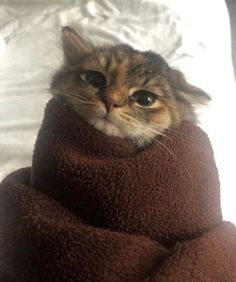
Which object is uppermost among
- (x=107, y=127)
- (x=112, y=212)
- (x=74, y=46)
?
(x=74, y=46)

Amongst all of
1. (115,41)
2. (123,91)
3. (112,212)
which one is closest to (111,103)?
→ (123,91)

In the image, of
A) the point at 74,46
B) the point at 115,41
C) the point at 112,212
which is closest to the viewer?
the point at 112,212

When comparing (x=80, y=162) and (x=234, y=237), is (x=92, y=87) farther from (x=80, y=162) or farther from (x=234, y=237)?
(x=234, y=237)

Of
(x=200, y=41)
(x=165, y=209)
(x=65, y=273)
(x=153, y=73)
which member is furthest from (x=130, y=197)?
(x=200, y=41)

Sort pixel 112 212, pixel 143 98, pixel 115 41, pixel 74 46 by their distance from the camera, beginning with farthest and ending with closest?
pixel 115 41
pixel 74 46
pixel 143 98
pixel 112 212

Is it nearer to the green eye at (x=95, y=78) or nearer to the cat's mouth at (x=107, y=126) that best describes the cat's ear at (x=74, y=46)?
the green eye at (x=95, y=78)

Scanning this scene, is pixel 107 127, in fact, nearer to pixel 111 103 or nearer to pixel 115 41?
pixel 111 103
